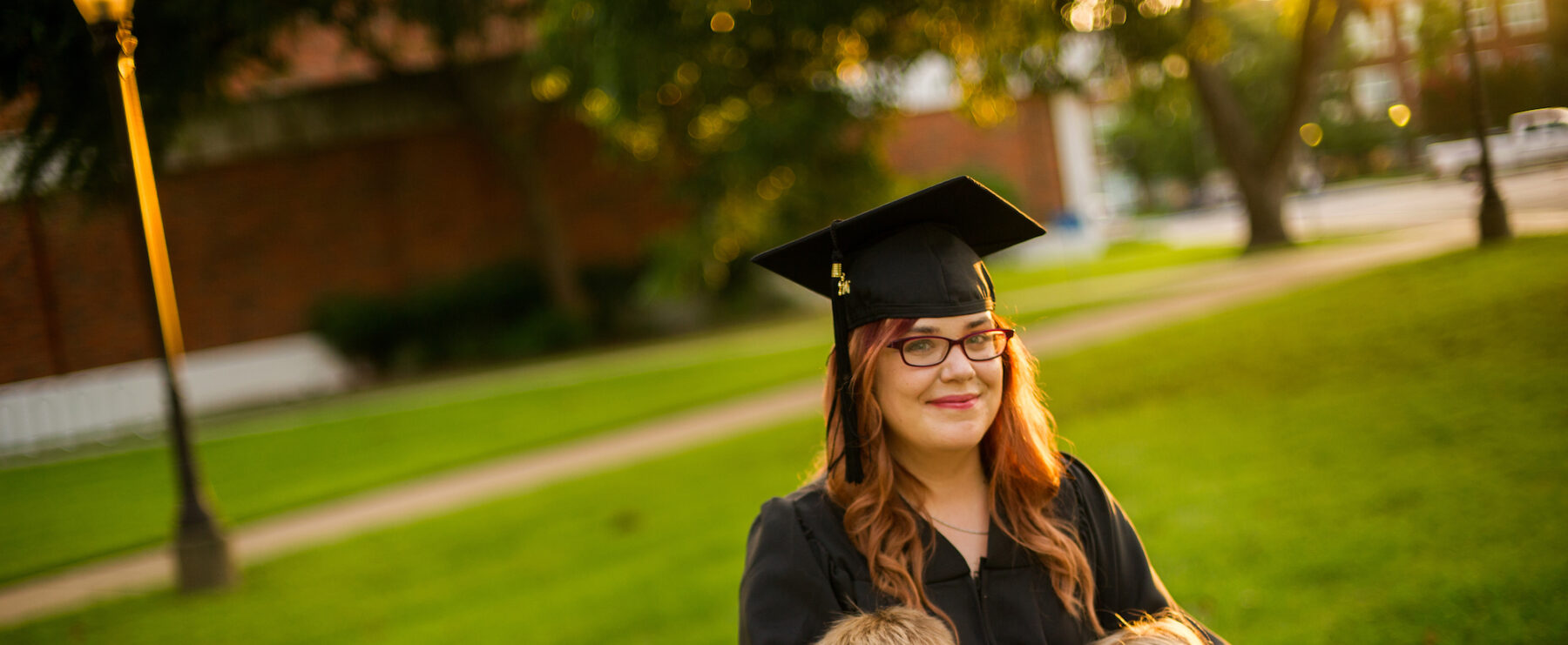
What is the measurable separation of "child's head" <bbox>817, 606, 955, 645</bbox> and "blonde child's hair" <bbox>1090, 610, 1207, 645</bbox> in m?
0.34

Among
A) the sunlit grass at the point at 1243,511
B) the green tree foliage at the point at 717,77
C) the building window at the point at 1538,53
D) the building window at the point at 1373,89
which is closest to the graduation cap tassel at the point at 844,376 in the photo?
the sunlit grass at the point at 1243,511

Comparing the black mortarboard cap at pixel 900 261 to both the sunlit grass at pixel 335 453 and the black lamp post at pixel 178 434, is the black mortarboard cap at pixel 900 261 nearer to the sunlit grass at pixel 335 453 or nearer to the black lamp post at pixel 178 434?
the black lamp post at pixel 178 434

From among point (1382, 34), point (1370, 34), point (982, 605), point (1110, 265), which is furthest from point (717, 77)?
point (1110, 265)

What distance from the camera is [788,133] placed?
288 inches

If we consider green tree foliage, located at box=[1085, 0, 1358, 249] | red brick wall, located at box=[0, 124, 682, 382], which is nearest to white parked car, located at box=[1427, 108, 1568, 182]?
green tree foliage, located at box=[1085, 0, 1358, 249]

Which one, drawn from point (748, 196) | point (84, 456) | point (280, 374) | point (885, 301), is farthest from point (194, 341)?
point (885, 301)

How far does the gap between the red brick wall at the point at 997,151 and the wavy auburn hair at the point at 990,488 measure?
24.4 m

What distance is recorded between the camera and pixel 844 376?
225 cm

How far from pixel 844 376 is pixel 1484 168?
9.82m

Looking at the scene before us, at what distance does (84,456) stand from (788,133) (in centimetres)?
1246

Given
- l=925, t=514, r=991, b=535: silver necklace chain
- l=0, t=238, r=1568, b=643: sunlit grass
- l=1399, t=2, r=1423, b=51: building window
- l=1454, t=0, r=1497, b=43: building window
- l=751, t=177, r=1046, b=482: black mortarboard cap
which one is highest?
l=1399, t=2, r=1423, b=51: building window

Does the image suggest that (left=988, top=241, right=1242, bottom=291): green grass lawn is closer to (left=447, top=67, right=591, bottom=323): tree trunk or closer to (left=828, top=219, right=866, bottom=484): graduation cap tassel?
(left=447, top=67, right=591, bottom=323): tree trunk

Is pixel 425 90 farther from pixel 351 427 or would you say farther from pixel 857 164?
pixel 857 164

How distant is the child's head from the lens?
188cm
